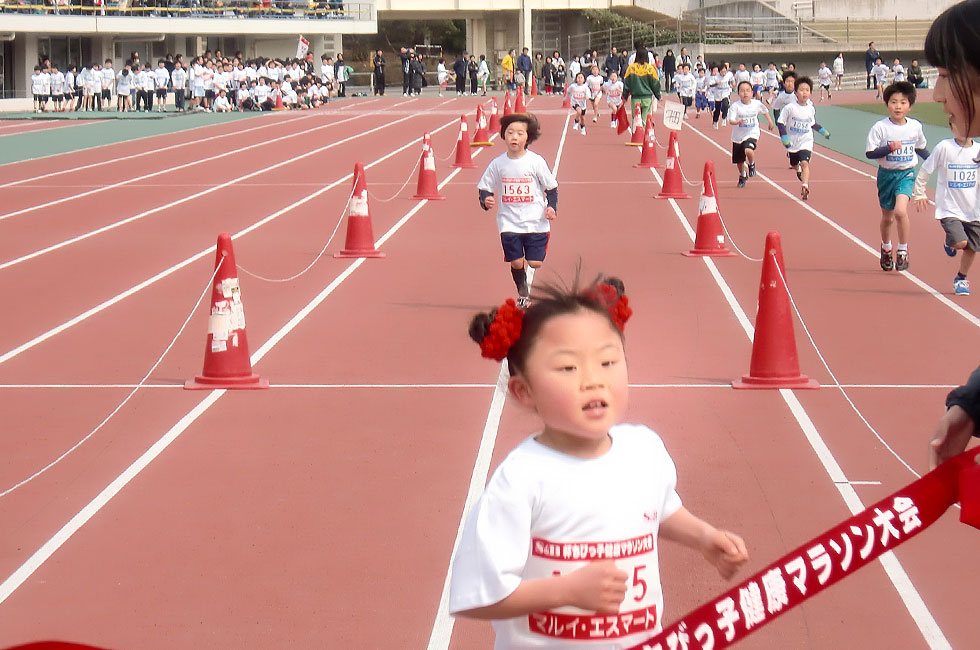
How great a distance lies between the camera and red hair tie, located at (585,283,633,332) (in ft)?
9.72

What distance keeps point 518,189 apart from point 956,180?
379 cm

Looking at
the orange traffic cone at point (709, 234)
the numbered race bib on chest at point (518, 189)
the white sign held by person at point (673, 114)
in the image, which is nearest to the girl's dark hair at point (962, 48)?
the numbered race bib on chest at point (518, 189)

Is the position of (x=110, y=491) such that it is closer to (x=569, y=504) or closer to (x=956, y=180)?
(x=569, y=504)

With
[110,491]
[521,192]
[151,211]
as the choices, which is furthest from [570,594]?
[151,211]

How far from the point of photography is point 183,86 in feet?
175

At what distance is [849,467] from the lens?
764 centimetres

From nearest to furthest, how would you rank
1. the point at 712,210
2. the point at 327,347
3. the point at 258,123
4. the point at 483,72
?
1. the point at 327,347
2. the point at 712,210
3. the point at 258,123
4. the point at 483,72

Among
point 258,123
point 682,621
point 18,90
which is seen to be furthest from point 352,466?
point 18,90

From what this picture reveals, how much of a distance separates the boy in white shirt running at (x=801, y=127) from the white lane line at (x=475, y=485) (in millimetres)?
11773

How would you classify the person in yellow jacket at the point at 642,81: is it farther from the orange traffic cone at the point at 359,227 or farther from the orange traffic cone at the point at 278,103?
the orange traffic cone at the point at 278,103

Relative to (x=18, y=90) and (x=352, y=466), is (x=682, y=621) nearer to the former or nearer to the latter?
(x=352, y=466)

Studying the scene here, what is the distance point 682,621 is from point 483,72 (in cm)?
6622

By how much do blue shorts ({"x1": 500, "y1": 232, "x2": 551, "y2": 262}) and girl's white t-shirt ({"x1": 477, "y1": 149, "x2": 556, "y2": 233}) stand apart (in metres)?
0.05

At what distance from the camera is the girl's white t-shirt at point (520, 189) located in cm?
1216
